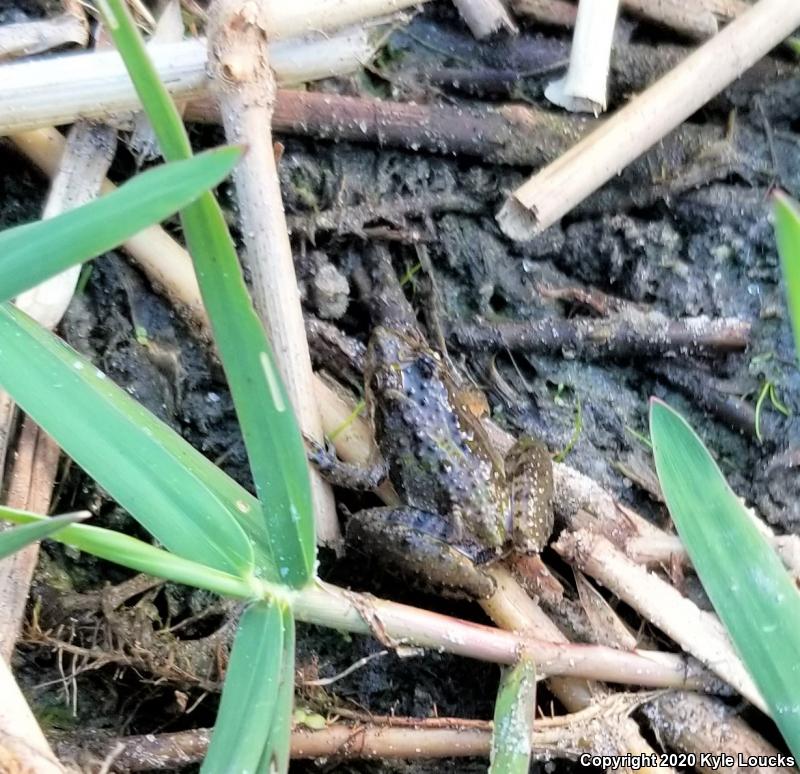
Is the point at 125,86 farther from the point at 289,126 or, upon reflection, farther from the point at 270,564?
the point at 270,564

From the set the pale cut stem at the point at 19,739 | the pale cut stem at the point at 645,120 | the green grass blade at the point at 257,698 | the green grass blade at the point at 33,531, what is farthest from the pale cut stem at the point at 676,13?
the pale cut stem at the point at 19,739

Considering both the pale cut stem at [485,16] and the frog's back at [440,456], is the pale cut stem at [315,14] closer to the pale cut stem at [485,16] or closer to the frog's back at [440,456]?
the pale cut stem at [485,16]

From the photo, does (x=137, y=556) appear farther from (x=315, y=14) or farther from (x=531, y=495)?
(x=315, y=14)

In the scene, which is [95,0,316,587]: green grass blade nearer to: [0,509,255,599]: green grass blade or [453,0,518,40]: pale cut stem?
[0,509,255,599]: green grass blade

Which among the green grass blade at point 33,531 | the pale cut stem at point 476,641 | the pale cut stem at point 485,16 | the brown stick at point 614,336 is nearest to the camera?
the green grass blade at point 33,531

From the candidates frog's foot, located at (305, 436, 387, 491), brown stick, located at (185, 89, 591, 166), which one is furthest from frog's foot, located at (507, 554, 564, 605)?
brown stick, located at (185, 89, 591, 166)

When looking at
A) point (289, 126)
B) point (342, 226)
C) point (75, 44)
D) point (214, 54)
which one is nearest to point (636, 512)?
point (342, 226)
